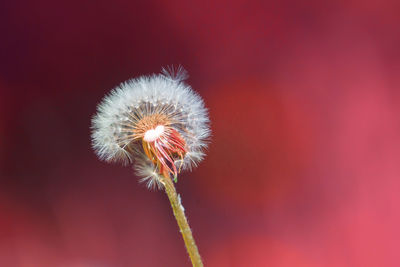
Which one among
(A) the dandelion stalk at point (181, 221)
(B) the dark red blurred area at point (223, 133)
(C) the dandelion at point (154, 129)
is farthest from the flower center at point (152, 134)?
(B) the dark red blurred area at point (223, 133)

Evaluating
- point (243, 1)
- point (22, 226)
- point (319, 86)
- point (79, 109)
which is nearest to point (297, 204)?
point (319, 86)

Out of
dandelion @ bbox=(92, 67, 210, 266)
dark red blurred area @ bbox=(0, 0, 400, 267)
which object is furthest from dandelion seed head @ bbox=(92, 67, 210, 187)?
dark red blurred area @ bbox=(0, 0, 400, 267)

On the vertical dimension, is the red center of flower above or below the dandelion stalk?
above

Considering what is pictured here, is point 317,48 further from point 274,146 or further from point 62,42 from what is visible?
point 62,42

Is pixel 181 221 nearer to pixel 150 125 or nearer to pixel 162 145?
pixel 162 145

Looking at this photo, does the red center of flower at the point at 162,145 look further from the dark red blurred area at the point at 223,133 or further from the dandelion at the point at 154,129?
the dark red blurred area at the point at 223,133

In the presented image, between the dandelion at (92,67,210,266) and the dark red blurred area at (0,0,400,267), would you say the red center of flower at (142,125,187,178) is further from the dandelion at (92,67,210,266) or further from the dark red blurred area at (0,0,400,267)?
the dark red blurred area at (0,0,400,267)
